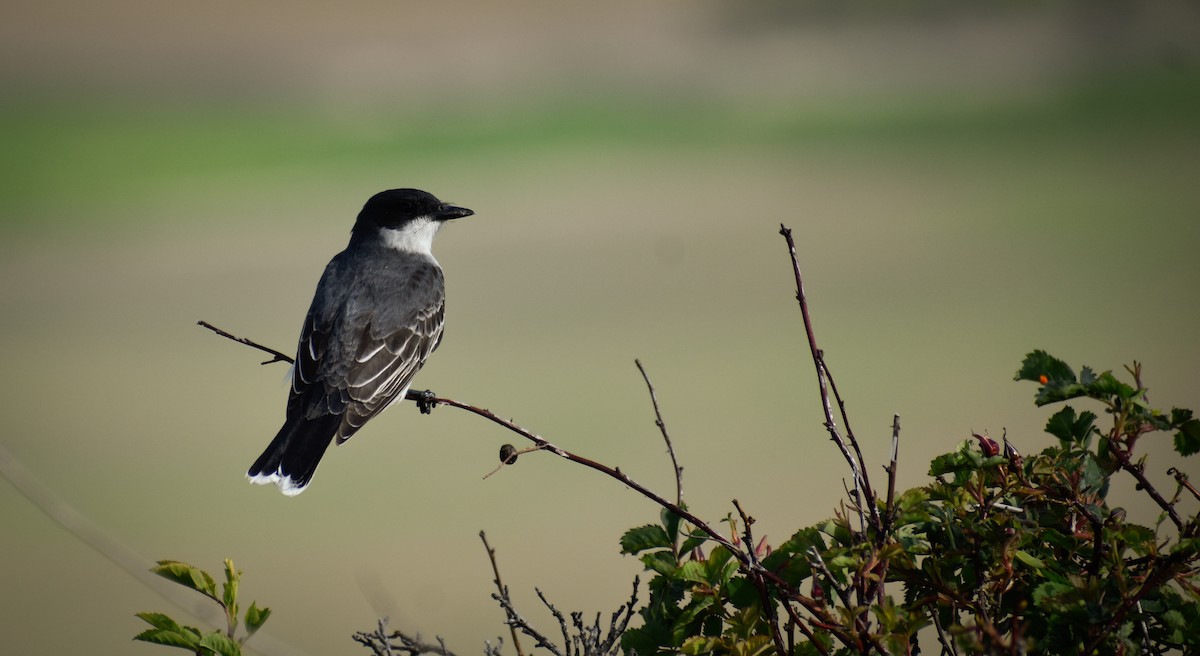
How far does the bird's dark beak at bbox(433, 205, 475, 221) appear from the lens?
172 inches

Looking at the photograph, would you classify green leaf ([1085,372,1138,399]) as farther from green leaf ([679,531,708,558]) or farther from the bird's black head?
the bird's black head

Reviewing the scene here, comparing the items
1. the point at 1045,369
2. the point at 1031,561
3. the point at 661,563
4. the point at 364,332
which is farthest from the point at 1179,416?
the point at 364,332

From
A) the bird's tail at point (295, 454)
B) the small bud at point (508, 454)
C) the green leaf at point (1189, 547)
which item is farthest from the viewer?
the bird's tail at point (295, 454)

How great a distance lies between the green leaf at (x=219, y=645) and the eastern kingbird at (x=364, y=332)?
60.0 inches

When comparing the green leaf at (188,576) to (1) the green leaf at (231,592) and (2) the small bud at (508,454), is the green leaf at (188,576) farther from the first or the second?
(2) the small bud at (508,454)

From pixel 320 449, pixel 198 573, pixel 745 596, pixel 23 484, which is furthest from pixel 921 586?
pixel 320 449

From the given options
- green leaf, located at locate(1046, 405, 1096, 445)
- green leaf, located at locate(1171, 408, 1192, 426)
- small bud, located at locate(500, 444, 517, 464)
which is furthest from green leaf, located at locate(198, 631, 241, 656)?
green leaf, located at locate(1171, 408, 1192, 426)

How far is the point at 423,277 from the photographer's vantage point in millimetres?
4398

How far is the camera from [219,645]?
157 cm

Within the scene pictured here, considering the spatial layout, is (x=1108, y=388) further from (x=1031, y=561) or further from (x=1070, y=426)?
(x=1031, y=561)

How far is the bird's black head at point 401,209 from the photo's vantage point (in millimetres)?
4602

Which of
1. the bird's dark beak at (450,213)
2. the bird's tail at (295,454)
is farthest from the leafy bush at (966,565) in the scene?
the bird's dark beak at (450,213)

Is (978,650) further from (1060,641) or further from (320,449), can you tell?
(320,449)

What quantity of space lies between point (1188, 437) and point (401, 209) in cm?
365
